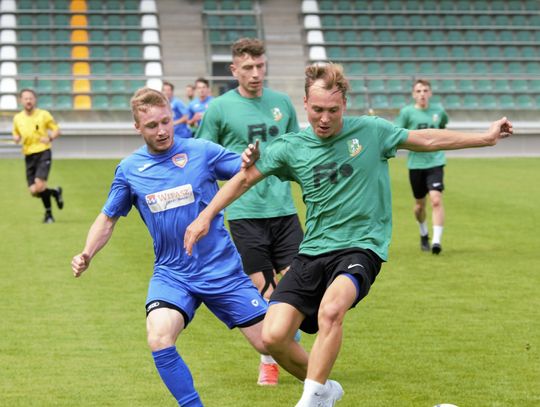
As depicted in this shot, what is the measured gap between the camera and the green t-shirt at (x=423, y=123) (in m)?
14.9

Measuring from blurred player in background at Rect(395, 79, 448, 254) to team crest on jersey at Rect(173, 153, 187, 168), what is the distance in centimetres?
835

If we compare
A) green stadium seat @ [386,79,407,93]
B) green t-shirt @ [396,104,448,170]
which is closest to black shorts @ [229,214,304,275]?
green t-shirt @ [396,104,448,170]

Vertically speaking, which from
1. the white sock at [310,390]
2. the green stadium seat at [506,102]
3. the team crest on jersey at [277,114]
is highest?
the team crest on jersey at [277,114]

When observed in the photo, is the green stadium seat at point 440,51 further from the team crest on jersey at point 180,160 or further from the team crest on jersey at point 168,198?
the team crest on jersey at point 168,198

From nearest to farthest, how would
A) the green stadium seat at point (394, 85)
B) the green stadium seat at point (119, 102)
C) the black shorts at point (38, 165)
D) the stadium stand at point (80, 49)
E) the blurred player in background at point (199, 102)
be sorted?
the black shorts at point (38, 165)
the blurred player in background at point (199, 102)
the stadium stand at point (80, 49)
the green stadium seat at point (119, 102)
the green stadium seat at point (394, 85)

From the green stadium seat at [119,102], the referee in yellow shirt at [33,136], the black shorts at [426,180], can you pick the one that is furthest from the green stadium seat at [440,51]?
the black shorts at [426,180]

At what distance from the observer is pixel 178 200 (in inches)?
261

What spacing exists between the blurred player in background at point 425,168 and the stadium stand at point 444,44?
1792 cm

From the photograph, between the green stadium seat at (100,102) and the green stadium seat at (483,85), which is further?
the green stadium seat at (483,85)

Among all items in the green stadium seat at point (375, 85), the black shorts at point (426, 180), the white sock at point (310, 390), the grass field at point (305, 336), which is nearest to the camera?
the white sock at point (310, 390)

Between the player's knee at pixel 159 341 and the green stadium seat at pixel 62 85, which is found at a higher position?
the green stadium seat at pixel 62 85

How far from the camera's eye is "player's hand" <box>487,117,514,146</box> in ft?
20.8

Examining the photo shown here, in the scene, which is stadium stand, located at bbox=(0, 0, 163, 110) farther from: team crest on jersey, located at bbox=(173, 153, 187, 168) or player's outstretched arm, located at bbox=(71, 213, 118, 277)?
team crest on jersey, located at bbox=(173, 153, 187, 168)

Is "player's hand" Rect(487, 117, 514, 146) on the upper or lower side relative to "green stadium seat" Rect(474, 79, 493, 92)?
lower
